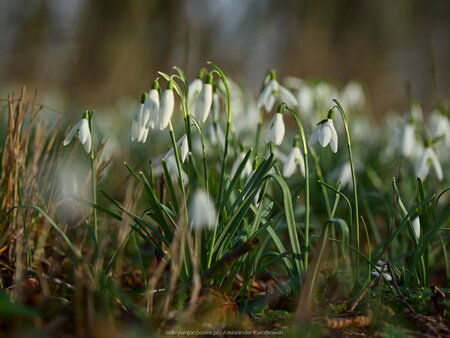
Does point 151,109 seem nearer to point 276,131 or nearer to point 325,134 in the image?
point 276,131

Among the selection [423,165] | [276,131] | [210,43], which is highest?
[210,43]

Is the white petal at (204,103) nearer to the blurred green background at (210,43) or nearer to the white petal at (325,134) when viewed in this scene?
the white petal at (325,134)

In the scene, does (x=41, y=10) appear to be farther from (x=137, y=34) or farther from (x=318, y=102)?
(x=318, y=102)

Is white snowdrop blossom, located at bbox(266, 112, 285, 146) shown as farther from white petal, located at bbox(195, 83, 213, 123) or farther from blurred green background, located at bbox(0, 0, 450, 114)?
blurred green background, located at bbox(0, 0, 450, 114)

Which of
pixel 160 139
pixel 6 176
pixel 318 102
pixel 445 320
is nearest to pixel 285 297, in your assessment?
pixel 445 320

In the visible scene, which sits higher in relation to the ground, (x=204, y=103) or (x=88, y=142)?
(x=204, y=103)

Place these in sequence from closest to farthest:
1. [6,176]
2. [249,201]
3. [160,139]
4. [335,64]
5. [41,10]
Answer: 1. [249,201]
2. [6,176]
3. [160,139]
4. [41,10]
5. [335,64]

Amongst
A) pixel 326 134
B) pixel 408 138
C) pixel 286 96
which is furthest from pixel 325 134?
pixel 408 138
